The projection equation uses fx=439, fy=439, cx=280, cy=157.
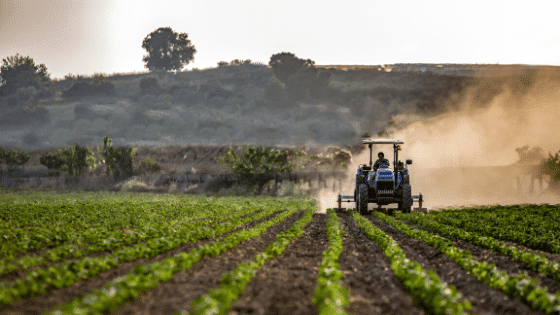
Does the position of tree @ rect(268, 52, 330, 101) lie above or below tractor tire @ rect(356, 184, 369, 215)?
above

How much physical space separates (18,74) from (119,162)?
72150mm

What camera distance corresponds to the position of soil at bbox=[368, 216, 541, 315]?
7.32m

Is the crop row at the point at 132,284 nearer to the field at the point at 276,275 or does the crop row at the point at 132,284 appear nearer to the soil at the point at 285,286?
the field at the point at 276,275

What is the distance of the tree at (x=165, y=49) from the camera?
404 ft

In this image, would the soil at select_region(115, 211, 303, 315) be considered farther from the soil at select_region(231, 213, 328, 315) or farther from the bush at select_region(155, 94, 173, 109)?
the bush at select_region(155, 94, 173, 109)

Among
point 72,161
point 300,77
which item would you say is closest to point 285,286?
point 72,161

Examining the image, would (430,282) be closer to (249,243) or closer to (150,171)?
(249,243)

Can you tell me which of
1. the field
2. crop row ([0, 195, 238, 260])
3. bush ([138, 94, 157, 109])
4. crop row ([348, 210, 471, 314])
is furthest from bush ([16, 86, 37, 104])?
crop row ([348, 210, 471, 314])

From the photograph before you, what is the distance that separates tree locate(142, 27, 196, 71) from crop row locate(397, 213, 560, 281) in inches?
4476

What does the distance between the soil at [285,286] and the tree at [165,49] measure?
118568mm

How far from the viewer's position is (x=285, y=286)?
8.37m

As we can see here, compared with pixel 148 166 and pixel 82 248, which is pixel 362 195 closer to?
pixel 82 248

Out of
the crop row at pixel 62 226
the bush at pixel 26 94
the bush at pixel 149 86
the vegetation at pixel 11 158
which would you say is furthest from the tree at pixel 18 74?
the crop row at pixel 62 226

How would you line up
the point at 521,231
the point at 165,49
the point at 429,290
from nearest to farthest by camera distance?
the point at 429,290 → the point at 521,231 → the point at 165,49
